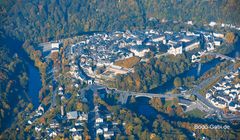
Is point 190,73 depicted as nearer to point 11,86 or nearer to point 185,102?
point 185,102

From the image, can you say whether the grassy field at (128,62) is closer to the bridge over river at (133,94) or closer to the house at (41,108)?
the bridge over river at (133,94)

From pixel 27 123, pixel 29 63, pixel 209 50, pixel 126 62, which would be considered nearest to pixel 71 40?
pixel 29 63

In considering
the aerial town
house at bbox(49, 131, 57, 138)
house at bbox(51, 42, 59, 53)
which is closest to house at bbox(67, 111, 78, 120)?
the aerial town

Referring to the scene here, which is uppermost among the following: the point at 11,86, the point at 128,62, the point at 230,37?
the point at 230,37

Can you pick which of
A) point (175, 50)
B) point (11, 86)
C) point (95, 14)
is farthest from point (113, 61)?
point (95, 14)

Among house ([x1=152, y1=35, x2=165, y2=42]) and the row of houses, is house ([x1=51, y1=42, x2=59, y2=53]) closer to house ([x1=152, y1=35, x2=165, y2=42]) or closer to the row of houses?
house ([x1=152, y1=35, x2=165, y2=42])

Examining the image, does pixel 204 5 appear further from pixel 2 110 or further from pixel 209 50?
pixel 2 110

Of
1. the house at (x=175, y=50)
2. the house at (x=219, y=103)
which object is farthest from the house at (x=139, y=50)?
the house at (x=219, y=103)
